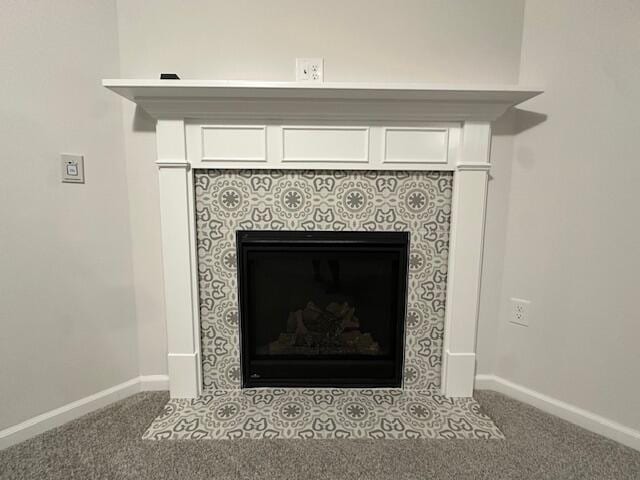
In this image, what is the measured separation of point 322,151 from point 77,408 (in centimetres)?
156

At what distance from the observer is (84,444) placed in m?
1.21

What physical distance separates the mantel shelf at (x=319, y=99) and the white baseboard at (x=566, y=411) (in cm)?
126

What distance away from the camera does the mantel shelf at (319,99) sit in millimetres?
1146

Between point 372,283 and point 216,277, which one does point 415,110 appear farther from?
point 216,277

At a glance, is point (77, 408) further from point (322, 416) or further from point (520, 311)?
point (520, 311)

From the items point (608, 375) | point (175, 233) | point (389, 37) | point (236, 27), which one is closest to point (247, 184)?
point (175, 233)

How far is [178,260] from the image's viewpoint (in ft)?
4.62

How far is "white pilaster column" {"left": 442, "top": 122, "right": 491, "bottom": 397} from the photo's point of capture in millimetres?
1369

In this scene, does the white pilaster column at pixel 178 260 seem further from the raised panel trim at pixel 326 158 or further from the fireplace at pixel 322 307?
the raised panel trim at pixel 326 158

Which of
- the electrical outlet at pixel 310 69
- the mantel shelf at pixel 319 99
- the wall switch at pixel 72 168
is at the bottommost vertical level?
the wall switch at pixel 72 168

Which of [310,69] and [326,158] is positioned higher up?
[310,69]

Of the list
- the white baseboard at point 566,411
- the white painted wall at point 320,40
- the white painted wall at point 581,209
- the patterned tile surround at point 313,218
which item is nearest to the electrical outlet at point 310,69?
the white painted wall at point 320,40

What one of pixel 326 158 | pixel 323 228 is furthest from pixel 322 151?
pixel 323 228

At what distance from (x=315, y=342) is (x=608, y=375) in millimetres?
1254
